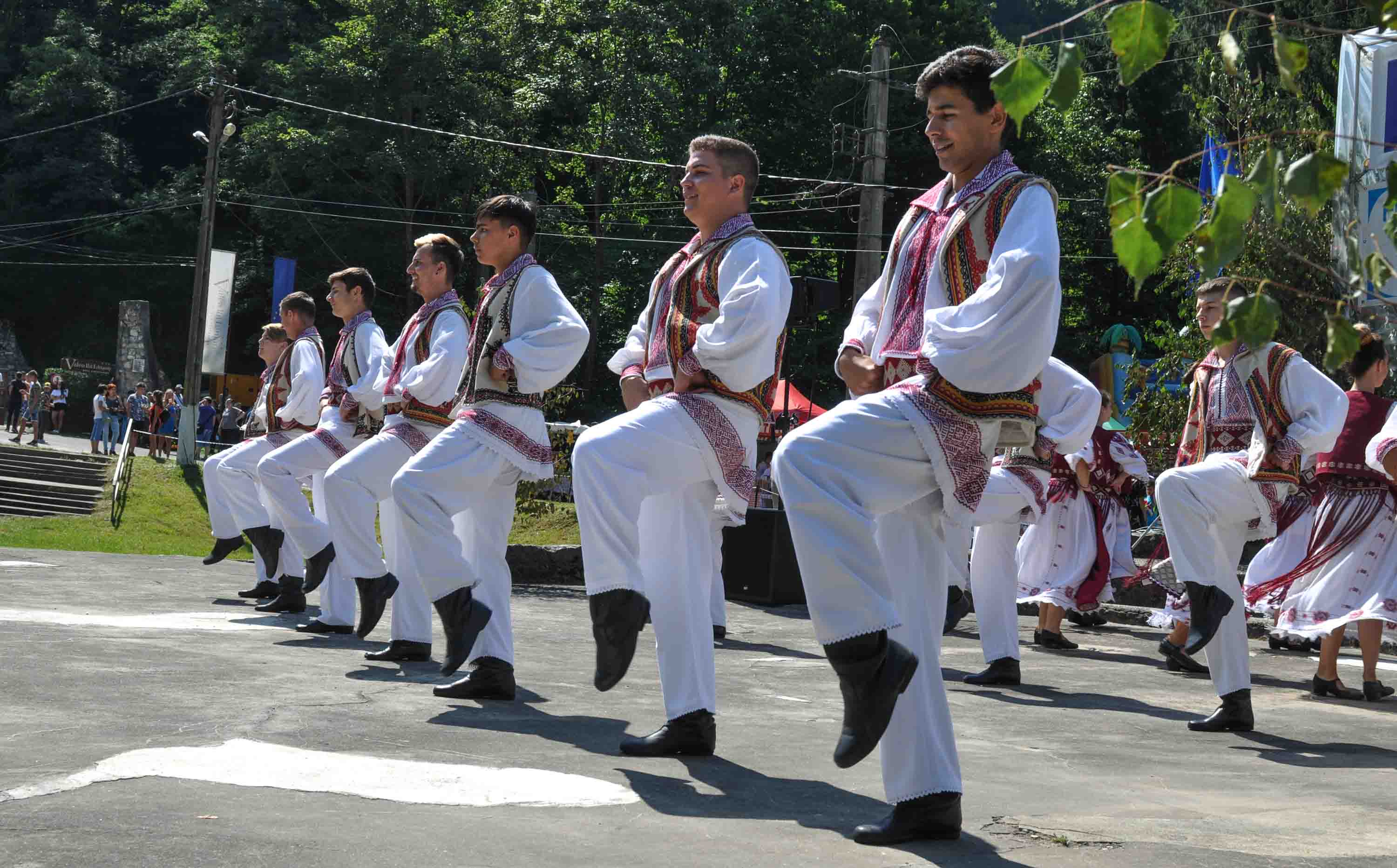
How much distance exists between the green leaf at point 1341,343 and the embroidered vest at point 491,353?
4.75 metres

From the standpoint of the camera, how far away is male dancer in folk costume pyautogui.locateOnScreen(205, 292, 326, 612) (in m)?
10.2

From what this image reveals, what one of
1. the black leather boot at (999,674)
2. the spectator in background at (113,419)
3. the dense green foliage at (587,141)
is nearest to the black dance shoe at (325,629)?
the black leather boot at (999,674)

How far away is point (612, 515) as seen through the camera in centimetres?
483

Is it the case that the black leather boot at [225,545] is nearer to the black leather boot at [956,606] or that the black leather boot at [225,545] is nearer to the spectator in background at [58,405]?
the black leather boot at [956,606]

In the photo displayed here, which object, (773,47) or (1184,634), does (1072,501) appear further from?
(773,47)

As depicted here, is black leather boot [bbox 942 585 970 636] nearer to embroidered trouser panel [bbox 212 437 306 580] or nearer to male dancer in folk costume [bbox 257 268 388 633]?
male dancer in folk costume [bbox 257 268 388 633]

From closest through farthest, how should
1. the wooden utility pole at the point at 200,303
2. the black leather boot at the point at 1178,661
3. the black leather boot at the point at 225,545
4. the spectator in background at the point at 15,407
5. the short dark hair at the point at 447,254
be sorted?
the short dark hair at the point at 447,254, the black leather boot at the point at 1178,661, the black leather boot at the point at 225,545, the wooden utility pole at the point at 200,303, the spectator in background at the point at 15,407

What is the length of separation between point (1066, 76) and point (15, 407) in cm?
4624

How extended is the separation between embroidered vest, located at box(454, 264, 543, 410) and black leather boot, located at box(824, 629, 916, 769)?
124 inches

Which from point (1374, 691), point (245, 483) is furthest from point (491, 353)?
point (1374, 691)

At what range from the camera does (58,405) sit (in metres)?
42.7

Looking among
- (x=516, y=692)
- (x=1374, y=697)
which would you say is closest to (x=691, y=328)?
(x=516, y=692)

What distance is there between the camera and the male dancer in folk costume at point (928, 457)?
3.59 meters

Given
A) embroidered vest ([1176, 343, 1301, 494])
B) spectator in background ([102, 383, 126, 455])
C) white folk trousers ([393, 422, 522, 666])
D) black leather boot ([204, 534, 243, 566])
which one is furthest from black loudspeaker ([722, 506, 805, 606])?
spectator in background ([102, 383, 126, 455])
